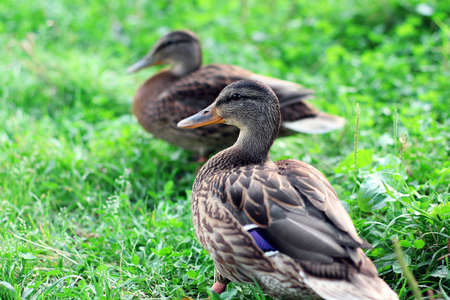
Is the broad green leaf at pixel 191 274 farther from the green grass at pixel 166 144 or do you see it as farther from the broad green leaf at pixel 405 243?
the broad green leaf at pixel 405 243

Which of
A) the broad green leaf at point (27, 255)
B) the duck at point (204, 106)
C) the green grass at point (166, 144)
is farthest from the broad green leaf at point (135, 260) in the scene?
the duck at point (204, 106)

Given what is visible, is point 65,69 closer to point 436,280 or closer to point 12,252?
point 12,252

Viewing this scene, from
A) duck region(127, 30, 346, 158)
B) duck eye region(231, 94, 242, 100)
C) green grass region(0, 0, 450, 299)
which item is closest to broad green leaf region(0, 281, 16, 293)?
green grass region(0, 0, 450, 299)

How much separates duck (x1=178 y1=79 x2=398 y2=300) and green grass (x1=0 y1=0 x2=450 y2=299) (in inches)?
9.7

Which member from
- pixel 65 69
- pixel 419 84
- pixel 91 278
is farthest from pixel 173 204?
pixel 419 84

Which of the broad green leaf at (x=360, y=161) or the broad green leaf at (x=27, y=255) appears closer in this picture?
the broad green leaf at (x=27, y=255)

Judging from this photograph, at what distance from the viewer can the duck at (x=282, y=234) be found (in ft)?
6.17

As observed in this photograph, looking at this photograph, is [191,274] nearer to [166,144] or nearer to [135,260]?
[135,260]

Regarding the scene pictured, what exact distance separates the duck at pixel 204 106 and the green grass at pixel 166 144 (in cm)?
21

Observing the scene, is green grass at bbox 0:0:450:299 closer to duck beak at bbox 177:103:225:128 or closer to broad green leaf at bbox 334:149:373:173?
broad green leaf at bbox 334:149:373:173

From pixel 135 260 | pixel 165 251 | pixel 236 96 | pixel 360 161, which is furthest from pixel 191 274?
pixel 360 161

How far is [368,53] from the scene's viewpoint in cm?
490

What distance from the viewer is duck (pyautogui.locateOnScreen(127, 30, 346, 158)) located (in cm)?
350

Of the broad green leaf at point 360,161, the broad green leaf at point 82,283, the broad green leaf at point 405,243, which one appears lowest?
the broad green leaf at point 82,283
